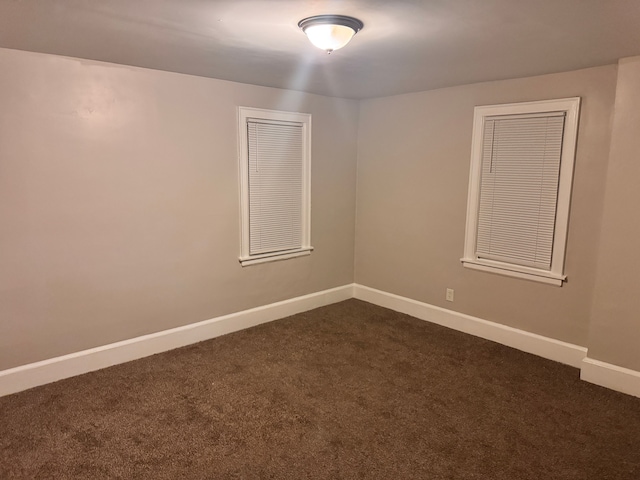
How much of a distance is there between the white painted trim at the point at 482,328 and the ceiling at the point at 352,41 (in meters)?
2.06

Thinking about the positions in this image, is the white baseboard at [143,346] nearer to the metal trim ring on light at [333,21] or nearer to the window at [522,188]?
the window at [522,188]

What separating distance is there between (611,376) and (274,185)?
3050 millimetres

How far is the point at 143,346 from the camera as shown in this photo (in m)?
3.44

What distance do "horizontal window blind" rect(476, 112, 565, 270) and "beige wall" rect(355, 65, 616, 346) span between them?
0.16 metres

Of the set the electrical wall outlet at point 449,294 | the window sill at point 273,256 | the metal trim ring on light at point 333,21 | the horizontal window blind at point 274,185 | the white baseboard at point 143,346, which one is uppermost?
the metal trim ring on light at point 333,21

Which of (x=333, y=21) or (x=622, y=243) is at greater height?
(x=333, y=21)

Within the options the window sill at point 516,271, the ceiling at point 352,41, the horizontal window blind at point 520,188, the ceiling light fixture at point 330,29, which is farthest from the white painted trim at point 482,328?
the ceiling light fixture at point 330,29

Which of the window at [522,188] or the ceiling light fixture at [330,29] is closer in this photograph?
the ceiling light fixture at [330,29]

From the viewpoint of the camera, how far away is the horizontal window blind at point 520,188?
3314 millimetres

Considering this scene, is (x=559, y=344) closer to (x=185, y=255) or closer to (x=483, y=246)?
(x=483, y=246)

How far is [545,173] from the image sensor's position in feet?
11.0

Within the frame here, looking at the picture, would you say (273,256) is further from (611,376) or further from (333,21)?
(611,376)

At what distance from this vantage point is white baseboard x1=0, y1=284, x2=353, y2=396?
2.94 metres

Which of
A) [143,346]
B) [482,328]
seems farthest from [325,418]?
[482,328]
